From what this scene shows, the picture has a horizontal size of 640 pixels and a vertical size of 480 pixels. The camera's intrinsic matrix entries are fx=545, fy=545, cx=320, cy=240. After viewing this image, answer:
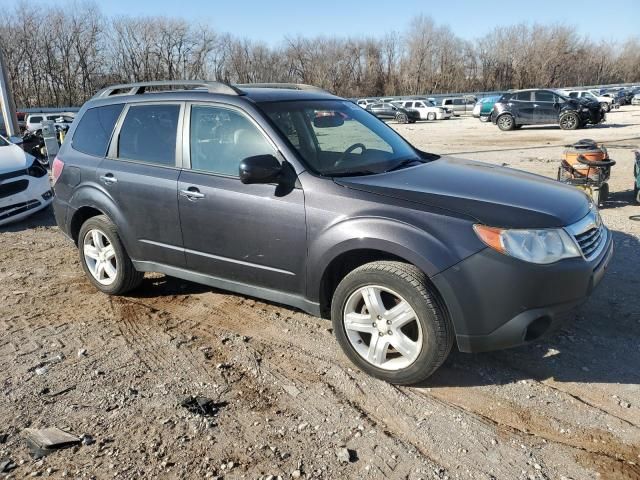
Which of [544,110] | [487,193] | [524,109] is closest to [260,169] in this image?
[487,193]

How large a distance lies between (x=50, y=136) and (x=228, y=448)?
1138 centimetres

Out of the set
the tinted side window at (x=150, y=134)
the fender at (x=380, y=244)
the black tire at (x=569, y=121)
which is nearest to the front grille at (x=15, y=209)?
the tinted side window at (x=150, y=134)

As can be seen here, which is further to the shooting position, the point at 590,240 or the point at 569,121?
the point at 569,121

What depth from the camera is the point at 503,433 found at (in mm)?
2916

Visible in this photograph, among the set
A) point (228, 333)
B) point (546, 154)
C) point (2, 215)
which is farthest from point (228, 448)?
point (546, 154)

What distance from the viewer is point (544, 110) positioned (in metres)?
24.5

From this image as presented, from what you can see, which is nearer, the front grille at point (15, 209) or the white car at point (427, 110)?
the front grille at point (15, 209)

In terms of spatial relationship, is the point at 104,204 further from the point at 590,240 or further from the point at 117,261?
the point at 590,240

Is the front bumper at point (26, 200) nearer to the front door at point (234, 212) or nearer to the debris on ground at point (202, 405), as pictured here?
the front door at point (234, 212)

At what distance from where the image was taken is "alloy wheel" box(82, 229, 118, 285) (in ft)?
16.2

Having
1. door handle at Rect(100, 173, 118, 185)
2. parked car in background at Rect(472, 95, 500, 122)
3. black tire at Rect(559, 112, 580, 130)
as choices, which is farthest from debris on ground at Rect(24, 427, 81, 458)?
parked car in background at Rect(472, 95, 500, 122)

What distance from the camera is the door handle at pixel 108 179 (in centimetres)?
462

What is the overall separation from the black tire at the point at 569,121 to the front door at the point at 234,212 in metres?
23.3

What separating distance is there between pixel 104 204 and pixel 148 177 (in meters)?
0.64
